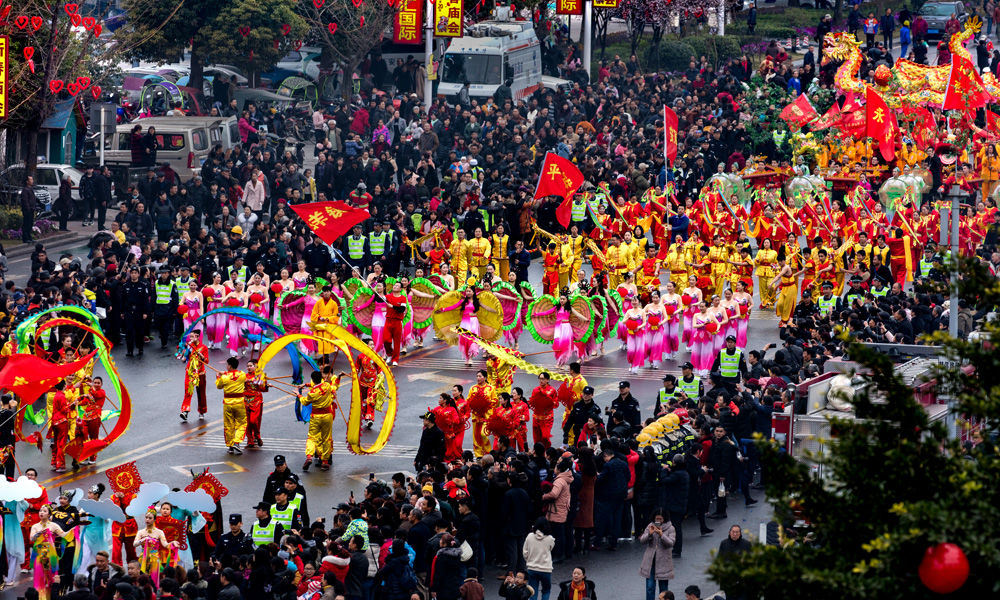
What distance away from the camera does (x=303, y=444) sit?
74.1ft

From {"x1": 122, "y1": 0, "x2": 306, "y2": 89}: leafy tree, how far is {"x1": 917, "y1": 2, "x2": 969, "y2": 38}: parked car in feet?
68.5

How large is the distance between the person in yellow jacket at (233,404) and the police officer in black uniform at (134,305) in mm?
5442

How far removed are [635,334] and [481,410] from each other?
519 cm

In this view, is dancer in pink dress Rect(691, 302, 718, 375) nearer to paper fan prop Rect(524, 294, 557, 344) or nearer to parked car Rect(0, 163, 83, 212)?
paper fan prop Rect(524, 294, 557, 344)

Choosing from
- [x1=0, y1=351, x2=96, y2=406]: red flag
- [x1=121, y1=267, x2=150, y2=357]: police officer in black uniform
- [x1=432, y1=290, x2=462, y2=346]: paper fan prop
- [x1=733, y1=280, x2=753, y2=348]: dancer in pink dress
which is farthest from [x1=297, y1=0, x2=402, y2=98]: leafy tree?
[x1=0, y1=351, x2=96, y2=406]: red flag

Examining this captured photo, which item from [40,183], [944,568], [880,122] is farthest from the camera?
[40,183]

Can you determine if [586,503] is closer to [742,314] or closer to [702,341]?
[702,341]

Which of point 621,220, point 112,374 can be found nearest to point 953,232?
point 112,374

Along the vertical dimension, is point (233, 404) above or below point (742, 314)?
below

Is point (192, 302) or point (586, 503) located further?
point (192, 302)

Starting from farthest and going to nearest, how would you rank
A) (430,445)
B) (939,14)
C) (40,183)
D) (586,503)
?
(939,14)
(40,183)
(430,445)
(586,503)

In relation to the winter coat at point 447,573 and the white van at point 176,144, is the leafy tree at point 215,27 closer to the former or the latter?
the white van at point 176,144

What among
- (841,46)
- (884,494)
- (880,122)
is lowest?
(884,494)

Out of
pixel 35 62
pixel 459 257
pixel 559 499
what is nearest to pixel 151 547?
pixel 559 499
